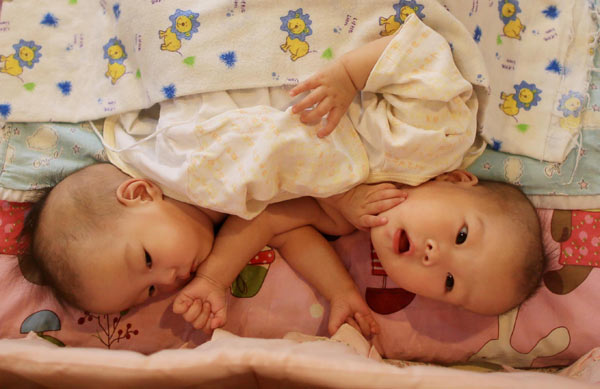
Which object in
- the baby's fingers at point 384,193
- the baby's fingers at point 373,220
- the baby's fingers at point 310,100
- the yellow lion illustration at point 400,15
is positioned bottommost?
the baby's fingers at point 373,220

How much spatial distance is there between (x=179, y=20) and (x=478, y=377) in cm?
98

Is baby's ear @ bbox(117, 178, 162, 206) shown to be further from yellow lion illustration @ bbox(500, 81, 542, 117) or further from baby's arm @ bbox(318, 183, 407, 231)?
yellow lion illustration @ bbox(500, 81, 542, 117)

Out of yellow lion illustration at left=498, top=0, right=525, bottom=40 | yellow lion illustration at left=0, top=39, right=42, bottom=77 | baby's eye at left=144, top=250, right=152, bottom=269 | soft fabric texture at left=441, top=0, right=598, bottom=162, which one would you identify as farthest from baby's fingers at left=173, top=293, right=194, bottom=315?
yellow lion illustration at left=498, top=0, right=525, bottom=40

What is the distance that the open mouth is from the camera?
3.72 ft

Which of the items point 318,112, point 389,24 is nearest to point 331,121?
point 318,112

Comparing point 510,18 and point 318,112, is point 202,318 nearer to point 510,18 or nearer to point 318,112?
point 318,112

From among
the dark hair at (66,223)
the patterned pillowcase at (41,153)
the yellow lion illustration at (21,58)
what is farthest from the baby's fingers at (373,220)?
the yellow lion illustration at (21,58)

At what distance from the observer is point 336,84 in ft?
3.59

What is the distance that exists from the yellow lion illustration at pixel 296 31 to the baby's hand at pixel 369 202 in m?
0.35

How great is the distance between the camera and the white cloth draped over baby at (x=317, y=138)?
1.08 metres

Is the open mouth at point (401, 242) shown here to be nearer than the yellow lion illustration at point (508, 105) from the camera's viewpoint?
Yes

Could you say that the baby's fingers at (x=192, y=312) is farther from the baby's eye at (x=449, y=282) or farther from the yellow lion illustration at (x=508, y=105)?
the yellow lion illustration at (x=508, y=105)

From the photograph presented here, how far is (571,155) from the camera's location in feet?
4.22

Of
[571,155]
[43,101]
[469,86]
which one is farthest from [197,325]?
[571,155]
